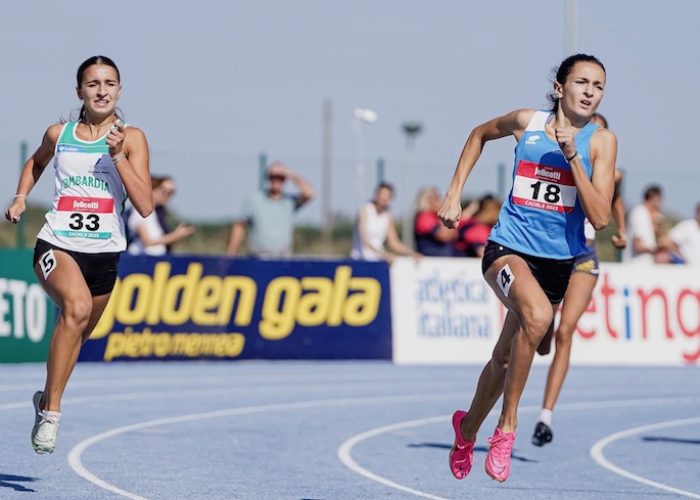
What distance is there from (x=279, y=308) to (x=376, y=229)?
175 cm

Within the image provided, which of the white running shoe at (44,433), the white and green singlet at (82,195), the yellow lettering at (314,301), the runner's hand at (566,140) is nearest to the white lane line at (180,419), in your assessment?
the white running shoe at (44,433)

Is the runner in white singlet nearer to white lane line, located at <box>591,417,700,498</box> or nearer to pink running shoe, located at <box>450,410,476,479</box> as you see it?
pink running shoe, located at <box>450,410,476,479</box>

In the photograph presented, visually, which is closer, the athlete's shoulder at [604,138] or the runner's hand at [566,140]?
the runner's hand at [566,140]

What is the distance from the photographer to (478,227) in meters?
19.9

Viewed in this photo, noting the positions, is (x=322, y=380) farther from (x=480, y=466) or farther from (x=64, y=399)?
(x=480, y=466)

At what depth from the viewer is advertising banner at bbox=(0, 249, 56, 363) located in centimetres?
1650

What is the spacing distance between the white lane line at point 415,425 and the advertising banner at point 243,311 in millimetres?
4265

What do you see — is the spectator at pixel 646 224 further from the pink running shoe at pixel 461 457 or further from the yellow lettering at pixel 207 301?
the pink running shoe at pixel 461 457

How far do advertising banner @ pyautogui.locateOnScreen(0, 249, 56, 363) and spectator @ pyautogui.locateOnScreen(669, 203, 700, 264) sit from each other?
8.90 m

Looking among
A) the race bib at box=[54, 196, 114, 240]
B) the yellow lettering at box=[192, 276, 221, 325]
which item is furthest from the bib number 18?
the yellow lettering at box=[192, 276, 221, 325]

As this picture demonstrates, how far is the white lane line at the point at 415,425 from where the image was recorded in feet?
29.3

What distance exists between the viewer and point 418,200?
19094 millimetres

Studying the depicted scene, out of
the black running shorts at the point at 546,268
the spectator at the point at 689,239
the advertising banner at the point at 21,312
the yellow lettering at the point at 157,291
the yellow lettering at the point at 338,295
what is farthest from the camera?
the spectator at the point at 689,239

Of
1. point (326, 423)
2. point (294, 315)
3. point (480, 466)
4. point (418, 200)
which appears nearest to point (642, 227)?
point (418, 200)
